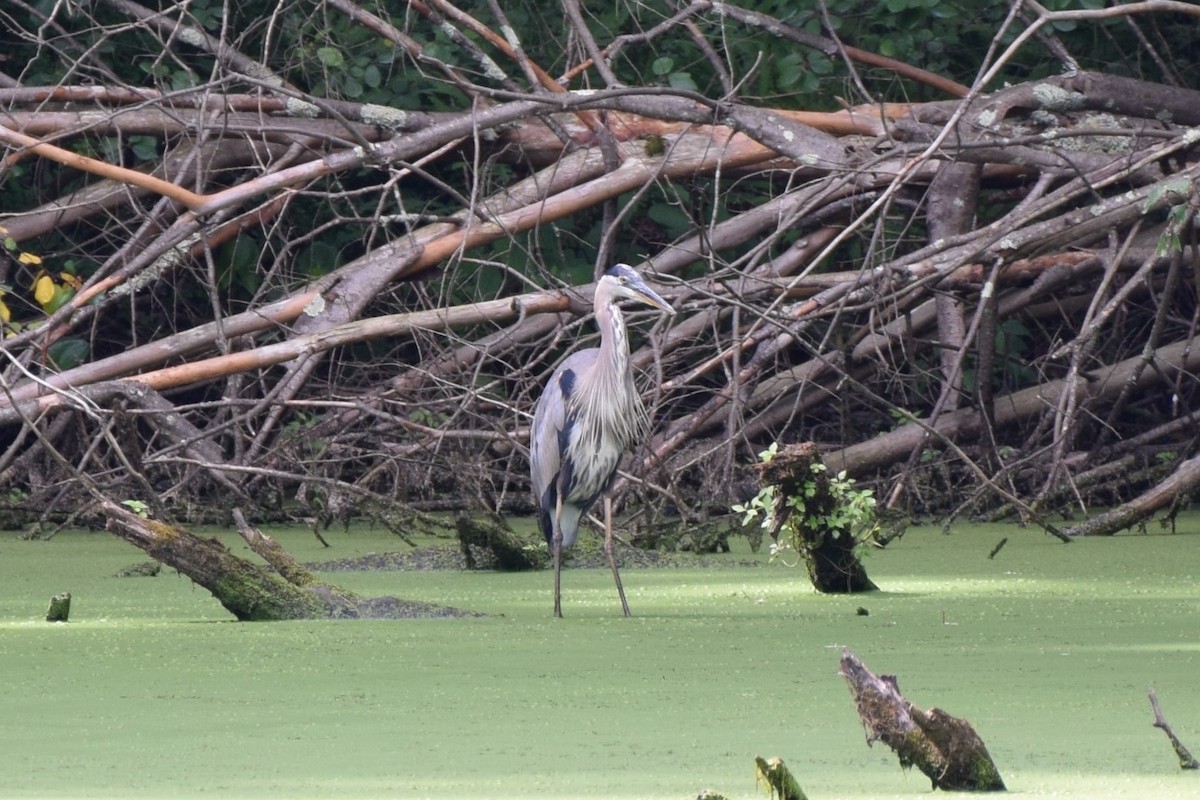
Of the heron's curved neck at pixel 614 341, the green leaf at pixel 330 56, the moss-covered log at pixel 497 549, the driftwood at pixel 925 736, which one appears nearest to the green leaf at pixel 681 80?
the green leaf at pixel 330 56

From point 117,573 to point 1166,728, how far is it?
4531 mm

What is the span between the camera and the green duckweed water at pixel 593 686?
2.93 meters

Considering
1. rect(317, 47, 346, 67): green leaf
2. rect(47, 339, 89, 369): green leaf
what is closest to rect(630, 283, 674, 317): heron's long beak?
rect(317, 47, 346, 67): green leaf

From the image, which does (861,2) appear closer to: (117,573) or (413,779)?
(117,573)

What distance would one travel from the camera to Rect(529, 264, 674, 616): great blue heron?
5984 mm

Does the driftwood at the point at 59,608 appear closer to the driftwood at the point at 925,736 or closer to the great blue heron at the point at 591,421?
the great blue heron at the point at 591,421

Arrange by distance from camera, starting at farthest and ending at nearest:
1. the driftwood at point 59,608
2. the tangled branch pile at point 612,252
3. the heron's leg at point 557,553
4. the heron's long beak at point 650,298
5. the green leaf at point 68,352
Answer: the green leaf at point 68,352
the tangled branch pile at point 612,252
the heron's long beak at point 650,298
the heron's leg at point 557,553
the driftwood at point 59,608

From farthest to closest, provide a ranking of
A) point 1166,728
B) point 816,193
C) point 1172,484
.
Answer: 1. point 816,193
2. point 1172,484
3. point 1166,728

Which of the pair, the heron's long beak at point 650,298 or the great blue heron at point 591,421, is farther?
the great blue heron at point 591,421

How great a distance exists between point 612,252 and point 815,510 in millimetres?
3347

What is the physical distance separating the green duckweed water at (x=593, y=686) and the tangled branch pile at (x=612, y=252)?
1278mm

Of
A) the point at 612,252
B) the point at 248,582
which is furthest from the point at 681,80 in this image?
the point at 248,582

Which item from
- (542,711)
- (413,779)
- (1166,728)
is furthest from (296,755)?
(1166,728)

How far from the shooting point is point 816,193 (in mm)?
7734
